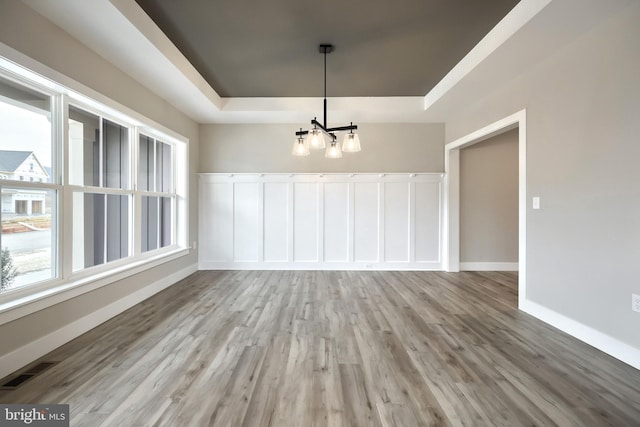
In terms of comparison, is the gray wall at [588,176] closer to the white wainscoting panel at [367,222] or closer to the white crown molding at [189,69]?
the white crown molding at [189,69]

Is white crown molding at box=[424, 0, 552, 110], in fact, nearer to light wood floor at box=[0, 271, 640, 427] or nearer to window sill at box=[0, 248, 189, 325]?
light wood floor at box=[0, 271, 640, 427]

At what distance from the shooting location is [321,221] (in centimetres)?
514

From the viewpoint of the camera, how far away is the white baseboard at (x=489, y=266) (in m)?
5.06

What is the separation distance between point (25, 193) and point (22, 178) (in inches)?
4.5

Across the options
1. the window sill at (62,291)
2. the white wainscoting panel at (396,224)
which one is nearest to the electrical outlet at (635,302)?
the white wainscoting panel at (396,224)

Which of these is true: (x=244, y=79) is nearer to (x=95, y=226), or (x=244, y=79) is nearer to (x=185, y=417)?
(x=95, y=226)

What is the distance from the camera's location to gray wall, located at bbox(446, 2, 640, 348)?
2141 millimetres

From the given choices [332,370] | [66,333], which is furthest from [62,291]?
[332,370]

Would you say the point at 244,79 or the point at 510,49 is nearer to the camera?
the point at 510,49

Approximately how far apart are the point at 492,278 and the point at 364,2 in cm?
429

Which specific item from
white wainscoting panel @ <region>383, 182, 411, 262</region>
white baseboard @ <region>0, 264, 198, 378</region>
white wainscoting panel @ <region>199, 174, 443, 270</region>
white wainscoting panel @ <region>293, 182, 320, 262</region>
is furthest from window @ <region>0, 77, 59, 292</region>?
white wainscoting panel @ <region>383, 182, 411, 262</region>

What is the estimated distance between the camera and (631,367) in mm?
2053

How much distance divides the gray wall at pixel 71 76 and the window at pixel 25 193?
29 centimetres

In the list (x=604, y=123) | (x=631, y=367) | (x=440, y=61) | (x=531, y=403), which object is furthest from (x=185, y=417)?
(x=440, y=61)
